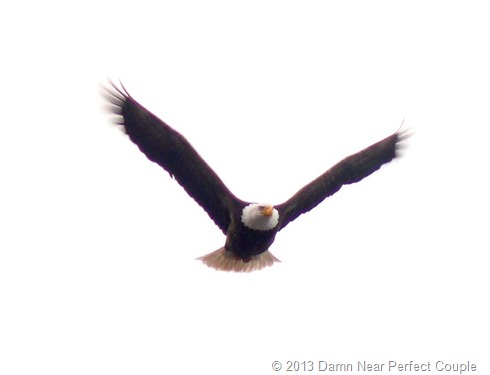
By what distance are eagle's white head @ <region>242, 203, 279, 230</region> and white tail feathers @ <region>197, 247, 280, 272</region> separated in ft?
3.31

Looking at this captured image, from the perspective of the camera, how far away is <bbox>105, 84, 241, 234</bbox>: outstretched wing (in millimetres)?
8938

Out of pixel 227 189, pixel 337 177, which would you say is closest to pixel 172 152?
pixel 227 189

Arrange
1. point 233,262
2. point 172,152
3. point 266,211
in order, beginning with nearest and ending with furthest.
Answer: point 172,152 < point 266,211 < point 233,262

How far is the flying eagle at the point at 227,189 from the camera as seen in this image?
29.4ft

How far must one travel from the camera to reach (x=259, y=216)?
945cm

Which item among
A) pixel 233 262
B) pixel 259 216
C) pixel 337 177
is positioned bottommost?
pixel 259 216

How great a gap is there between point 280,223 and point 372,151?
1.26 metres

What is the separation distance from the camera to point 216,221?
981 centimetres

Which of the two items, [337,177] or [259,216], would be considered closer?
[259,216]

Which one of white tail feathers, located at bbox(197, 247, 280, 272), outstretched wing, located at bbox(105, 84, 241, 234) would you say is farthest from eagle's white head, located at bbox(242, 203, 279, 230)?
white tail feathers, located at bbox(197, 247, 280, 272)

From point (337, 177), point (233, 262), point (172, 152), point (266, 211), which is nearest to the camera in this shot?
point (172, 152)

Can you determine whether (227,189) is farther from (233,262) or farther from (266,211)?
(233,262)

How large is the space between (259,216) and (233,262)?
124 centimetres

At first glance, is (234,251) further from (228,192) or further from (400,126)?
(400,126)
